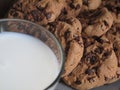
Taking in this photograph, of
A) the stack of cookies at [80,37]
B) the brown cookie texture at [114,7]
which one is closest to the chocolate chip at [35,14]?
the stack of cookies at [80,37]

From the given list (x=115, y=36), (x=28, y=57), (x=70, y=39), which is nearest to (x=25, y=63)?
(x=28, y=57)

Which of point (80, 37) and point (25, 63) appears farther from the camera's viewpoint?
point (80, 37)

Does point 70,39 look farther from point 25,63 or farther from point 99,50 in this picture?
point 25,63

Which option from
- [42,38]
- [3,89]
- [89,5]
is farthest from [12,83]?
[89,5]

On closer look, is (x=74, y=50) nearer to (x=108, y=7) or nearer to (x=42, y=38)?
(x=42, y=38)

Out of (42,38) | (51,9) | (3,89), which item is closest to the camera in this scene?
(3,89)

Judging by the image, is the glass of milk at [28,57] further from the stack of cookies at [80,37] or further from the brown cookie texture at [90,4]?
the brown cookie texture at [90,4]
